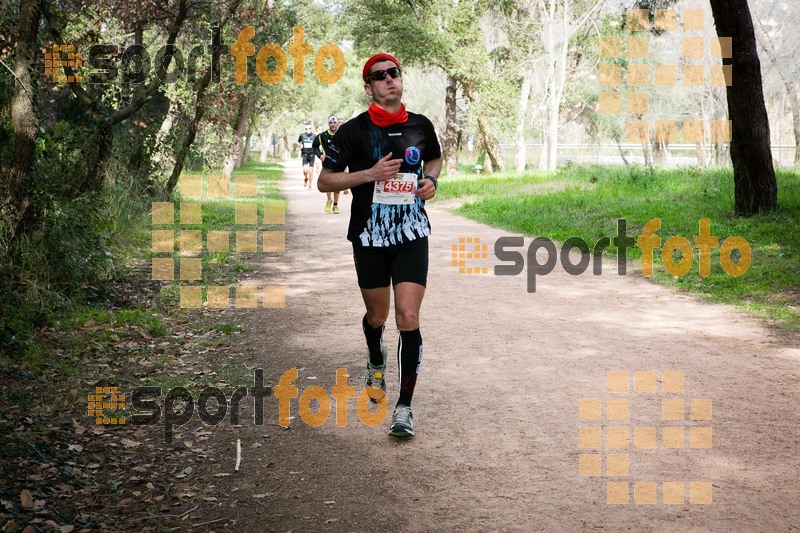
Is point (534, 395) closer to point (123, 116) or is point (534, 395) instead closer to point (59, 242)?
point (59, 242)

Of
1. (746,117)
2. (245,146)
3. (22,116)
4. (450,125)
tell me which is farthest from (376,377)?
(245,146)

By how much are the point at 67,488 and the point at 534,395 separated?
3165 mm

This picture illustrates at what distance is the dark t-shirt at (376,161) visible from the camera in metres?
5.07

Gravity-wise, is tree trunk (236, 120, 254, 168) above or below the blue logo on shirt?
above

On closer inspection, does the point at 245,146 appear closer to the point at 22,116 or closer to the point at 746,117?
the point at 746,117

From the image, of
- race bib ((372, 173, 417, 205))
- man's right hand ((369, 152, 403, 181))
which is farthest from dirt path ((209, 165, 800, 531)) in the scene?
man's right hand ((369, 152, 403, 181))

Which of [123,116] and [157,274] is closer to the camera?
[157,274]

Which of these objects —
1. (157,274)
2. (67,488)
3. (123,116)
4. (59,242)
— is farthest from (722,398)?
(123,116)

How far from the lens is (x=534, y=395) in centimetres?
591

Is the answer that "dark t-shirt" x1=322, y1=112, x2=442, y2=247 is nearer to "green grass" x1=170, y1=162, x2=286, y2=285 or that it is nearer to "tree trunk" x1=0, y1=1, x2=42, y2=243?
"tree trunk" x1=0, y1=1, x2=42, y2=243

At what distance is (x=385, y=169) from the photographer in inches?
190

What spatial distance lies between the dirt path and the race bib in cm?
149

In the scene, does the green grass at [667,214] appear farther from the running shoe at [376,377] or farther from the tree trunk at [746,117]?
the running shoe at [376,377]

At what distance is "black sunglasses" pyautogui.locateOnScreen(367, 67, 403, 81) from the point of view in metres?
5.01
